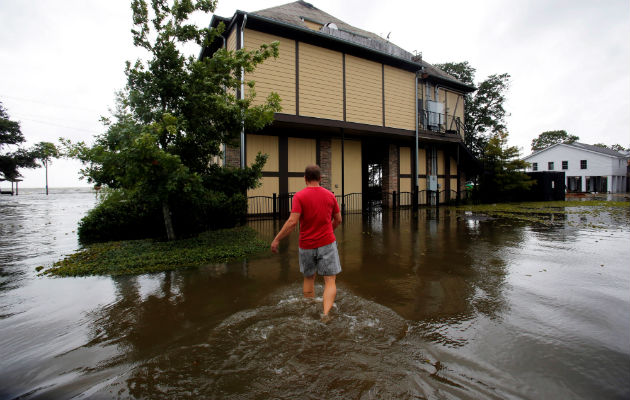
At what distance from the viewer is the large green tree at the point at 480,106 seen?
2645 centimetres

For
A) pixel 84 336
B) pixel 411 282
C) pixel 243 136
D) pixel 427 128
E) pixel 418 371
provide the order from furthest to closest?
1. pixel 427 128
2. pixel 243 136
3. pixel 411 282
4. pixel 84 336
5. pixel 418 371

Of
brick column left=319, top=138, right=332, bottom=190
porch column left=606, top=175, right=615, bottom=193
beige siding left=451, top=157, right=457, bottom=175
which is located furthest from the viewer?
porch column left=606, top=175, right=615, bottom=193

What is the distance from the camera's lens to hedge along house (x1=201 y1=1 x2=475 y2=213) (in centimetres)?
1190

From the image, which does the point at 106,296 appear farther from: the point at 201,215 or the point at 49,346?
the point at 201,215

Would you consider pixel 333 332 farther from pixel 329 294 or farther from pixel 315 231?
pixel 315 231

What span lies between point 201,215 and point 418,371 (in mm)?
7733

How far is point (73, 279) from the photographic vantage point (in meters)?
4.61

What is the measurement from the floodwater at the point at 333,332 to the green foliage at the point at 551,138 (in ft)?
221

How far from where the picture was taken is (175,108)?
696 centimetres

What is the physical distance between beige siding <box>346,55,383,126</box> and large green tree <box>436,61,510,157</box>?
15306 millimetres

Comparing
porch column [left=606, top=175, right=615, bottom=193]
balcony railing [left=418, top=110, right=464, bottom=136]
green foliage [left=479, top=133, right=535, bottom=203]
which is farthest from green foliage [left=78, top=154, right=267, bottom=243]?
porch column [left=606, top=175, right=615, bottom=193]

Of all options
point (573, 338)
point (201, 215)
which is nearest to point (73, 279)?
point (201, 215)

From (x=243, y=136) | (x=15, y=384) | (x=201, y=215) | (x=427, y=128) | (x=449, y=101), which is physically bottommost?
(x=15, y=384)

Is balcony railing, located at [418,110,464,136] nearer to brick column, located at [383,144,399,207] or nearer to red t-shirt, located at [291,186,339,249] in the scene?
brick column, located at [383,144,399,207]
